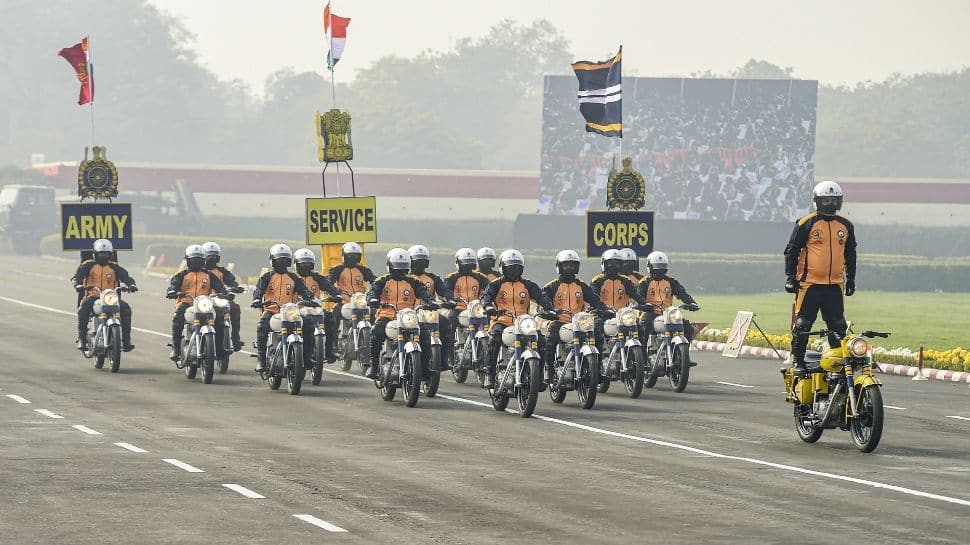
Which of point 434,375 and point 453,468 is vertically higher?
point 434,375

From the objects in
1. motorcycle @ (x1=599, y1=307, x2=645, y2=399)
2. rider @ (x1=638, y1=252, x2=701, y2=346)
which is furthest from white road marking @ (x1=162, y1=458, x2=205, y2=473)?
rider @ (x1=638, y1=252, x2=701, y2=346)

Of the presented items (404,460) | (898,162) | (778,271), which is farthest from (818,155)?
(404,460)

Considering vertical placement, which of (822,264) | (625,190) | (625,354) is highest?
(625,190)

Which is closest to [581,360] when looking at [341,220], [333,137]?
[341,220]

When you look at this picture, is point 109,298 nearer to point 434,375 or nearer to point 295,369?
point 295,369

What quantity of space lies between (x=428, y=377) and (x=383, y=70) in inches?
5141

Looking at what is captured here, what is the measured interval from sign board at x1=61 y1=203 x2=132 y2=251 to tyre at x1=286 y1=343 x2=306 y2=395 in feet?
25.5

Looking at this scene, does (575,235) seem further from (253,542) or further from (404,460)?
(253,542)

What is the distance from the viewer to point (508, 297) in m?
22.1

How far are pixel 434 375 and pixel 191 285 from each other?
541 cm

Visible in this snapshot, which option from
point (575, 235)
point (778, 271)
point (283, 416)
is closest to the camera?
point (283, 416)

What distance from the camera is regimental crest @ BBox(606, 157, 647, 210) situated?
30234mm

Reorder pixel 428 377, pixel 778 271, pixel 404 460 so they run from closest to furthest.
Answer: pixel 404 460 → pixel 428 377 → pixel 778 271

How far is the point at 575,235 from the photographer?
70.2 metres
